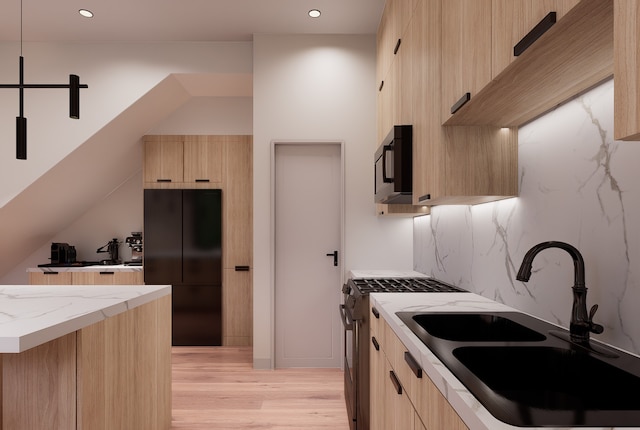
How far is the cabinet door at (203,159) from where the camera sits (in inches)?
179

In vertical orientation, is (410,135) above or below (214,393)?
above

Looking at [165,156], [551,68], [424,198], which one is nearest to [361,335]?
[424,198]

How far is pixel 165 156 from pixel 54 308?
3.03 metres

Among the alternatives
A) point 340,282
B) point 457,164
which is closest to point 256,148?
point 340,282

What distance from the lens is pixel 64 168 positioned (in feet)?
13.1

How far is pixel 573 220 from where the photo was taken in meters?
1.39

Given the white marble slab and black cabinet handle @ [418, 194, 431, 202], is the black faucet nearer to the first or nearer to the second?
black cabinet handle @ [418, 194, 431, 202]

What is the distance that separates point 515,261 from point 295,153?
2.48 metres

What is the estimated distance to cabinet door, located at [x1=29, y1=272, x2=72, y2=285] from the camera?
4.46 meters

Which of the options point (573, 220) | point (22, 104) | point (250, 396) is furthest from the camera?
point (250, 396)

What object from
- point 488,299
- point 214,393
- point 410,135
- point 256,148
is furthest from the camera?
point 256,148

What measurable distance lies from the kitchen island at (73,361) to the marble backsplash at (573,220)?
178 centimetres

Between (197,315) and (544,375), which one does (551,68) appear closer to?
(544,375)

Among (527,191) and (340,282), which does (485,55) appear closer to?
(527,191)
